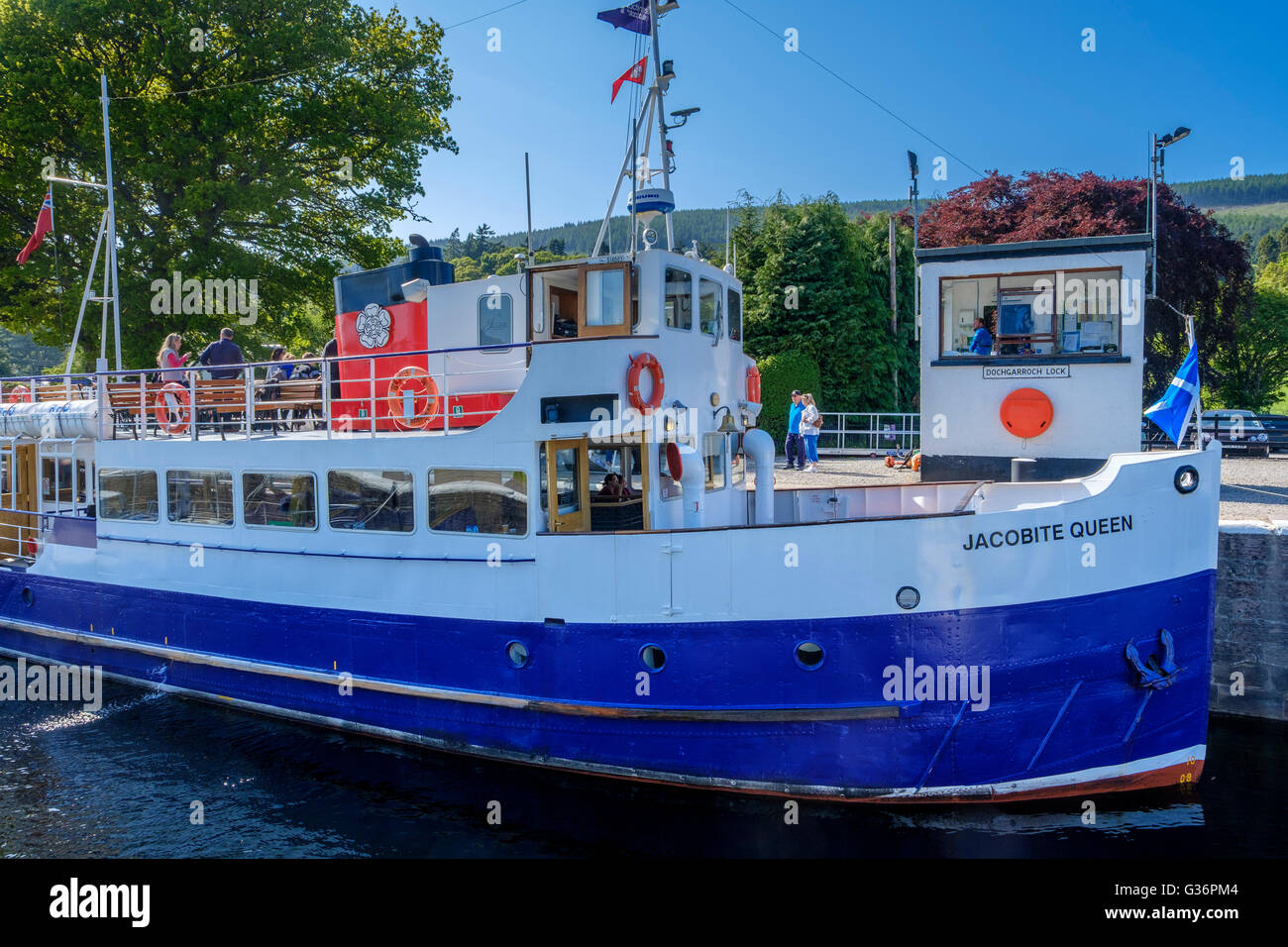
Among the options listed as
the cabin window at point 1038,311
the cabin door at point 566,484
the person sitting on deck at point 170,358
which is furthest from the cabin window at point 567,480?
the person sitting on deck at point 170,358

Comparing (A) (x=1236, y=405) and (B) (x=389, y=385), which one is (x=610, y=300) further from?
(A) (x=1236, y=405)

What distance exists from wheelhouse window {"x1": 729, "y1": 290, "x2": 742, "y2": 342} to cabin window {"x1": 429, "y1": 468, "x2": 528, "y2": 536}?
128 inches

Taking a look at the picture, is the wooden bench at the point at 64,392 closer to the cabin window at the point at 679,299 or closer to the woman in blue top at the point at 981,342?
the cabin window at the point at 679,299

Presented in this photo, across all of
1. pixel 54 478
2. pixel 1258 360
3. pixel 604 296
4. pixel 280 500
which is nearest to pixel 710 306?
pixel 604 296

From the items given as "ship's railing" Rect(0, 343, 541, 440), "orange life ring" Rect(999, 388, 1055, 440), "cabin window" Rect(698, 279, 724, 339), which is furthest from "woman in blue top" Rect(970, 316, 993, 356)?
"ship's railing" Rect(0, 343, 541, 440)

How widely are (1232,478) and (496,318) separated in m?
Result: 14.9

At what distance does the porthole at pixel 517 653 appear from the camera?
8438 mm

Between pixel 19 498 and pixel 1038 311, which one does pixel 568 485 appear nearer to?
pixel 1038 311

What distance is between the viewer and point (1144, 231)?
2609 centimetres

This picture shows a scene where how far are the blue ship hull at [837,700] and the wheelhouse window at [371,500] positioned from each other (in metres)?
0.99

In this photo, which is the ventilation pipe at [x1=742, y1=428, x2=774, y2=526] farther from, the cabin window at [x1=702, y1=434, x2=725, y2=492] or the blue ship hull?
the blue ship hull

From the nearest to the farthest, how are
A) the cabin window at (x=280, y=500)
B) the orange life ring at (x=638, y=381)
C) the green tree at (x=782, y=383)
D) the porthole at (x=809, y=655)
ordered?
the porthole at (x=809, y=655) → the orange life ring at (x=638, y=381) → the cabin window at (x=280, y=500) → the green tree at (x=782, y=383)

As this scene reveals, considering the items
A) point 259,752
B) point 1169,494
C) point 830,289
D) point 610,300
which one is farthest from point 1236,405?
point 259,752
